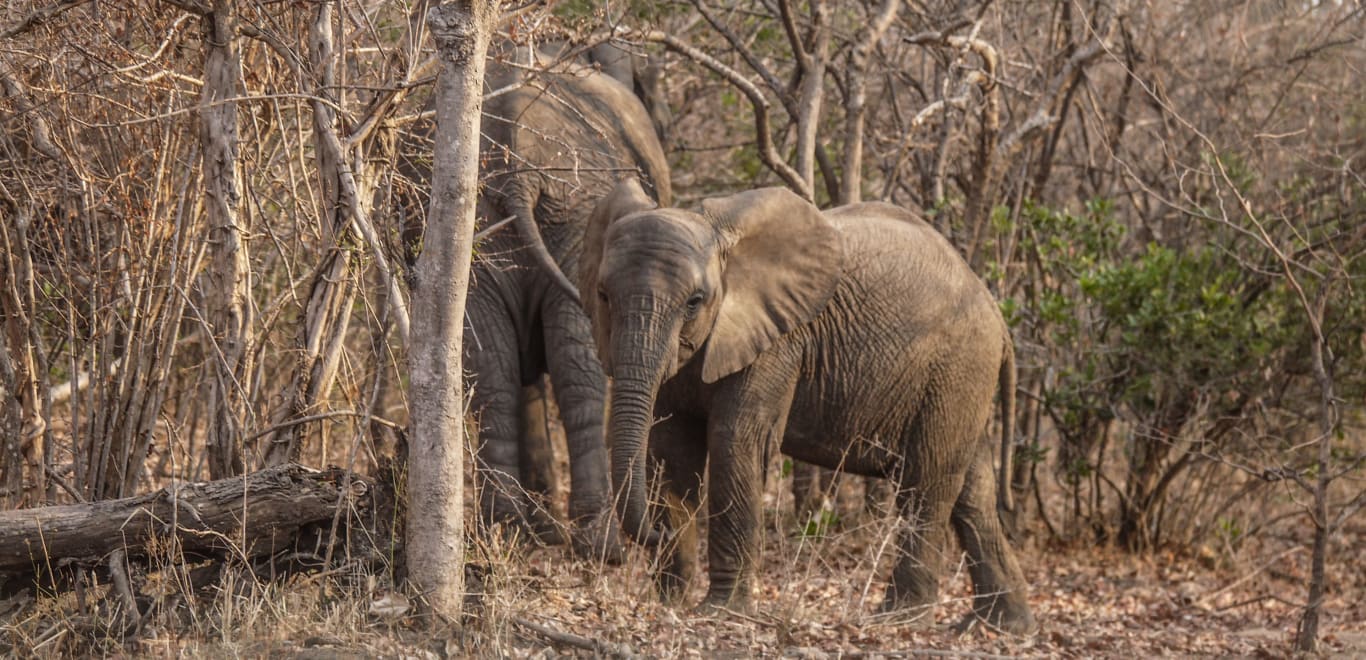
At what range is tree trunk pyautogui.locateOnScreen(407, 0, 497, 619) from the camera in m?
5.79

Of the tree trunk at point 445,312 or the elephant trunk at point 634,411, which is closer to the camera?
the tree trunk at point 445,312

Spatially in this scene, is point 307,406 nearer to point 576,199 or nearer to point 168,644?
point 168,644

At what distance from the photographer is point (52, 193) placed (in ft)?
23.5

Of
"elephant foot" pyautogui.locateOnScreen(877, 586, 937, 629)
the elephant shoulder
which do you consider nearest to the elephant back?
the elephant shoulder

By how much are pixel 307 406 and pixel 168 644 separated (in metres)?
1.31

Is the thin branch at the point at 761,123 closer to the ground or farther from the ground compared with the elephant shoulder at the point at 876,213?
farther from the ground

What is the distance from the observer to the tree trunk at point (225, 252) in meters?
6.69

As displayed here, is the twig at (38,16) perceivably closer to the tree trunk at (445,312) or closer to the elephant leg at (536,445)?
the tree trunk at (445,312)

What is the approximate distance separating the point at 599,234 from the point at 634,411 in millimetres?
1034

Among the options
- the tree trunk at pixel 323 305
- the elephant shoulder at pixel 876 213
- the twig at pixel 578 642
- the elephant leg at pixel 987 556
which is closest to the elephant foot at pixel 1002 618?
the elephant leg at pixel 987 556

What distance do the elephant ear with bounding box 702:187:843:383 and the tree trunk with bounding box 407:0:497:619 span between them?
169cm

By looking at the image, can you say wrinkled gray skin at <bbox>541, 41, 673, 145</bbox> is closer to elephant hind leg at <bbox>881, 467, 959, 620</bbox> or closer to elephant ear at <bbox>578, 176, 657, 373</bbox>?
elephant ear at <bbox>578, 176, 657, 373</bbox>

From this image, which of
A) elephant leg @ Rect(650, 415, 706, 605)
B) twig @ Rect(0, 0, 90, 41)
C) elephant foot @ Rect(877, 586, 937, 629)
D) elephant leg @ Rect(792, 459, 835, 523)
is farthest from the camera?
elephant leg @ Rect(792, 459, 835, 523)

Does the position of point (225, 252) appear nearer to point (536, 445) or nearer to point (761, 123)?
point (536, 445)
